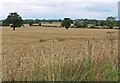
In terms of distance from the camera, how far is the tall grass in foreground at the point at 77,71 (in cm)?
509

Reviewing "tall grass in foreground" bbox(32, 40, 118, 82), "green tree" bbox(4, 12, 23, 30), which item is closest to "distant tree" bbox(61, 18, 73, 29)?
"green tree" bbox(4, 12, 23, 30)

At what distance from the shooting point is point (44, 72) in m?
5.23

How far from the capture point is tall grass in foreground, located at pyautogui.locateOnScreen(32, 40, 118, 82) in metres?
5.09

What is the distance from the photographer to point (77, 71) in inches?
213

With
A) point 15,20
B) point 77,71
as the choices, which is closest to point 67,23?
point 15,20

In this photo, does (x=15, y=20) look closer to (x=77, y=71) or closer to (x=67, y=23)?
(x=67, y=23)

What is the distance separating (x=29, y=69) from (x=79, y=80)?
98cm

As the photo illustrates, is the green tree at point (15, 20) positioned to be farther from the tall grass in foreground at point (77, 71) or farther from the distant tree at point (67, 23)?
the tall grass in foreground at point (77, 71)

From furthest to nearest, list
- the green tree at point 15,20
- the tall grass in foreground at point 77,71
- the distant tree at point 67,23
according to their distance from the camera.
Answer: the distant tree at point 67,23 → the green tree at point 15,20 → the tall grass in foreground at point 77,71

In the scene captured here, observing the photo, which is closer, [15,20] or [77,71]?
[77,71]

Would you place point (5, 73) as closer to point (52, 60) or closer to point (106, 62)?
point (52, 60)

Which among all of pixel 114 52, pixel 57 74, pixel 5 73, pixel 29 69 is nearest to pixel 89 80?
pixel 57 74

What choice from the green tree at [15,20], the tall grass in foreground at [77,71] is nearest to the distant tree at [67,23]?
the green tree at [15,20]

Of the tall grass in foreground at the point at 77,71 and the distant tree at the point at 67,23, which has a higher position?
the tall grass in foreground at the point at 77,71
